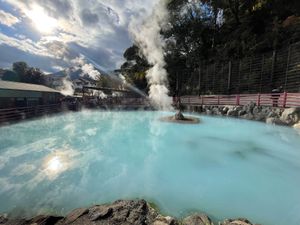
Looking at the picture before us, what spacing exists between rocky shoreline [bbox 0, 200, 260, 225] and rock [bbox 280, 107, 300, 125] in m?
8.23

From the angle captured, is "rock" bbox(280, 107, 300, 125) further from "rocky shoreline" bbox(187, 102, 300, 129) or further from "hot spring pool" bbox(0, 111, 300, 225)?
"hot spring pool" bbox(0, 111, 300, 225)

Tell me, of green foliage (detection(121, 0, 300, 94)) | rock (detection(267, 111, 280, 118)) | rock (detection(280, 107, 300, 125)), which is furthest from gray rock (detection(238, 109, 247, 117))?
green foliage (detection(121, 0, 300, 94))

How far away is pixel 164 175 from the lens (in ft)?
13.8

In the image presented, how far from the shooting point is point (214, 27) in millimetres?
20344

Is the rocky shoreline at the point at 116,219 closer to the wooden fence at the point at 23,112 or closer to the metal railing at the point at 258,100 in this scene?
the metal railing at the point at 258,100

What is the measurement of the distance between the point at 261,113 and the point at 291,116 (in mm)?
1841

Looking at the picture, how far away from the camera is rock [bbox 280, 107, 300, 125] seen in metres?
8.72

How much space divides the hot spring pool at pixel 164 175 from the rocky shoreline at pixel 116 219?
0.39 meters

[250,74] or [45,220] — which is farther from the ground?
[250,74]

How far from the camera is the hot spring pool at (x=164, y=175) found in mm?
3160

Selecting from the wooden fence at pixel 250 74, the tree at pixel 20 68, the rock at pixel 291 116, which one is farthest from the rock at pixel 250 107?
the tree at pixel 20 68

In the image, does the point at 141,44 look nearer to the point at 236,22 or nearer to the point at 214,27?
the point at 214,27

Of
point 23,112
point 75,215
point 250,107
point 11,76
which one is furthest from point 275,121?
point 11,76

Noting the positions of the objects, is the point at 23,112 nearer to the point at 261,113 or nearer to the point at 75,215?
the point at 75,215
